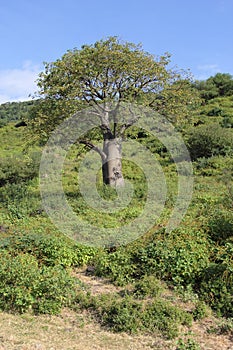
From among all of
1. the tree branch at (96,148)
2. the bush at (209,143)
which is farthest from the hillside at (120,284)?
the bush at (209,143)

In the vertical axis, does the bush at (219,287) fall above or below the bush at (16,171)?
below

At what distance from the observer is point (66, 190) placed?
16.8m

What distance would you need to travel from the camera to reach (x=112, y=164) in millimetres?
14234

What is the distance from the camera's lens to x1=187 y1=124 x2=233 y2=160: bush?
21781 mm

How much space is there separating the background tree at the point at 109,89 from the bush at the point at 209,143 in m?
7.33

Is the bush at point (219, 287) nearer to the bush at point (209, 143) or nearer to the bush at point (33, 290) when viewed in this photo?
the bush at point (33, 290)

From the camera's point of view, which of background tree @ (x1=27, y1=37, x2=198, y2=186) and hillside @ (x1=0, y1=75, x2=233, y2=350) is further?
background tree @ (x1=27, y1=37, x2=198, y2=186)

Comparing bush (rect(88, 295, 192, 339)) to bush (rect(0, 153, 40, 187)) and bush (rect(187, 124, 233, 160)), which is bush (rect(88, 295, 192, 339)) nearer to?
bush (rect(0, 153, 40, 187))

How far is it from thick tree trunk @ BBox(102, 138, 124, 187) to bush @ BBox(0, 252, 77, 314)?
7.44 metres

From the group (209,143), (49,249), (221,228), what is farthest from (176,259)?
(209,143)

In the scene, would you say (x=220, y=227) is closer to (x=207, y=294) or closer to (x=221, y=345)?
(x=207, y=294)

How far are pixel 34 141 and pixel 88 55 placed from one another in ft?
11.3

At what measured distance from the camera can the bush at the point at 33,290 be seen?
21.1 ft

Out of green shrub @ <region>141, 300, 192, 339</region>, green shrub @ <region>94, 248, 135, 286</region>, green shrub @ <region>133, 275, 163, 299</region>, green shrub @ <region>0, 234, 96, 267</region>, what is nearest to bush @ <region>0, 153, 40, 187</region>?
green shrub @ <region>0, 234, 96, 267</region>
